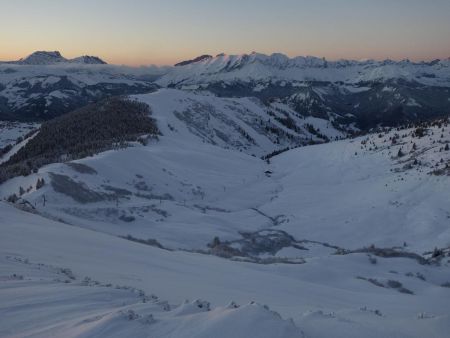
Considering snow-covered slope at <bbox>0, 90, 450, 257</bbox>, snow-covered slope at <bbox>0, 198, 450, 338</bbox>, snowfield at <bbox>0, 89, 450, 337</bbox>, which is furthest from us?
snow-covered slope at <bbox>0, 90, 450, 257</bbox>

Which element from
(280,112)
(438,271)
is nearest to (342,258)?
(438,271)

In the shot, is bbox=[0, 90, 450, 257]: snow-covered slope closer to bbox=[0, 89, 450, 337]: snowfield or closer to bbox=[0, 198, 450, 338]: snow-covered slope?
bbox=[0, 89, 450, 337]: snowfield

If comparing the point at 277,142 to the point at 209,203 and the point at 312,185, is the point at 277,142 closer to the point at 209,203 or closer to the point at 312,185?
the point at 312,185

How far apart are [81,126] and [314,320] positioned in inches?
3485

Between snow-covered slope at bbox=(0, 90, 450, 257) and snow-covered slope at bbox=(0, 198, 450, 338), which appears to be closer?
snow-covered slope at bbox=(0, 198, 450, 338)

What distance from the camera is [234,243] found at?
106 ft

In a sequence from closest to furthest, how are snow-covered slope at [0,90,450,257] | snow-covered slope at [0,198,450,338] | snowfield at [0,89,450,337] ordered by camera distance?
1. snow-covered slope at [0,198,450,338]
2. snowfield at [0,89,450,337]
3. snow-covered slope at [0,90,450,257]

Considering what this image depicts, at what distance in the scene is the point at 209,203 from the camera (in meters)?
44.6

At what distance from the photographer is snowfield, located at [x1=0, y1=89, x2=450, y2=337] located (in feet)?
25.4

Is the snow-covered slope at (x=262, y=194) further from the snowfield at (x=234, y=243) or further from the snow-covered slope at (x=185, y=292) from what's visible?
the snow-covered slope at (x=185, y=292)

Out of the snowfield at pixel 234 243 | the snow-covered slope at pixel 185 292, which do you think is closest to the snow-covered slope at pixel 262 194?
the snowfield at pixel 234 243

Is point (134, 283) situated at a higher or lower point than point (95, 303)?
lower

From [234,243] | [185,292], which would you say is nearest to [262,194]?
[234,243]

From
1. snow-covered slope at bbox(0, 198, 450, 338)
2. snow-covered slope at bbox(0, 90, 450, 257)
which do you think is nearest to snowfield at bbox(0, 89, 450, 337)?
snow-covered slope at bbox(0, 198, 450, 338)
